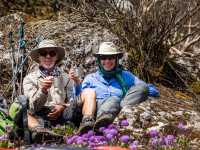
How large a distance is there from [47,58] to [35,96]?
1.93 ft

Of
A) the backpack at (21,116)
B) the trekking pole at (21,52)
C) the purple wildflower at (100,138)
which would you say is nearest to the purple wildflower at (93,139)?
the purple wildflower at (100,138)

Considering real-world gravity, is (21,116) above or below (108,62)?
below

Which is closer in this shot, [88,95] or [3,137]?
[3,137]

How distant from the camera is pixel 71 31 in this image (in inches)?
426

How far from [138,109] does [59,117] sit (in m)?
0.91

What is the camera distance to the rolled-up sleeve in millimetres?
7484

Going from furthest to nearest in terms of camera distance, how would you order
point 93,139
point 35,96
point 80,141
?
point 35,96 → point 93,139 → point 80,141

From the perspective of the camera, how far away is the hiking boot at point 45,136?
7.05 meters

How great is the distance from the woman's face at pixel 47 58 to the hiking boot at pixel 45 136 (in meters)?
1.04

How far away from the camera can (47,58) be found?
26.0 feet

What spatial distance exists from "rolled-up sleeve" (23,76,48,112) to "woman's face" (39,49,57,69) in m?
0.25

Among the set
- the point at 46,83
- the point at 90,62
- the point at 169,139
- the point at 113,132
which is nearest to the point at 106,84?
the point at 46,83

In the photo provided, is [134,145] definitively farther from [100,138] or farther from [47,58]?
[47,58]

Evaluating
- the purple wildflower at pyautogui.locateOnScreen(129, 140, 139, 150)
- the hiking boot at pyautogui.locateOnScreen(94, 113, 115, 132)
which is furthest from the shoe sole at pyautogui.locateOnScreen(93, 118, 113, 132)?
the purple wildflower at pyautogui.locateOnScreen(129, 140, 139, 150)
